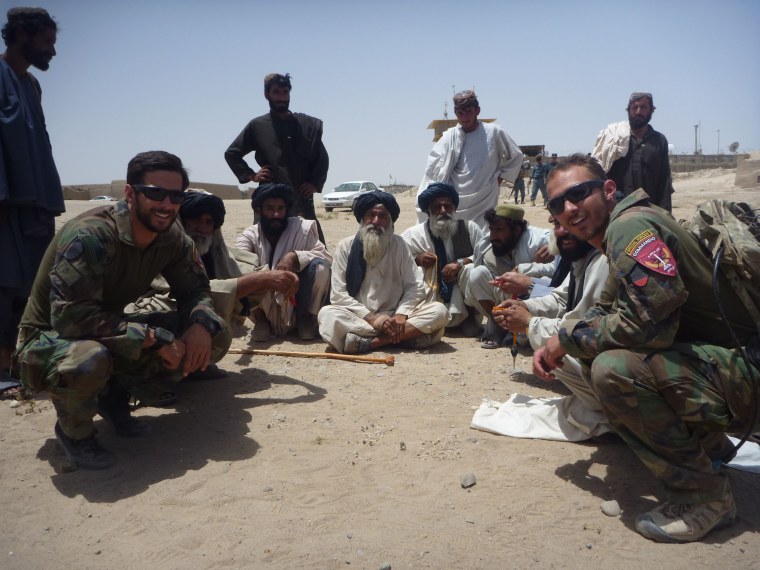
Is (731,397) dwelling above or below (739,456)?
above

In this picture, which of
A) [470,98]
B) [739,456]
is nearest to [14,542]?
[739,456]

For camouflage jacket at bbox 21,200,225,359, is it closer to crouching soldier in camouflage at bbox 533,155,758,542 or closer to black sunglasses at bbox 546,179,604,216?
black sunglasses at bbox 546,179,604,216

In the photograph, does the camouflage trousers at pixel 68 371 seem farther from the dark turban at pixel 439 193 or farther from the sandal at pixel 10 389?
the dark turban at pixel 439 193

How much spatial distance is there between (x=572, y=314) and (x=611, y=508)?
1221 mm

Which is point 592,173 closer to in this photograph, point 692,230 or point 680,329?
point 692,230

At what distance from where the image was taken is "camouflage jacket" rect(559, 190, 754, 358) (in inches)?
92.7

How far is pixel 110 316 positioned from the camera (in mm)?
3078

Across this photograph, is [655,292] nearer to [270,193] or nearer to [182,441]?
[182,441]

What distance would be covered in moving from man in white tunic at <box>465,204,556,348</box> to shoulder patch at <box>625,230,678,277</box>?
293cm

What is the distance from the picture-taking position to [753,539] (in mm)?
2400

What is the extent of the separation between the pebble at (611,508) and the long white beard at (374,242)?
3.34 m

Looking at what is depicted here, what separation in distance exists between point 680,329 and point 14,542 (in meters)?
2.94

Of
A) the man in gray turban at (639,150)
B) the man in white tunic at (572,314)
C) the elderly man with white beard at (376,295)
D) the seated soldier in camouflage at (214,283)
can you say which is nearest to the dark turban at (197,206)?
the seated soldier in camouflage at (214,283)

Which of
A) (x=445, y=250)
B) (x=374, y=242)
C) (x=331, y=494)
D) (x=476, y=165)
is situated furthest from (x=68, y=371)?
(x=476, y=165)
